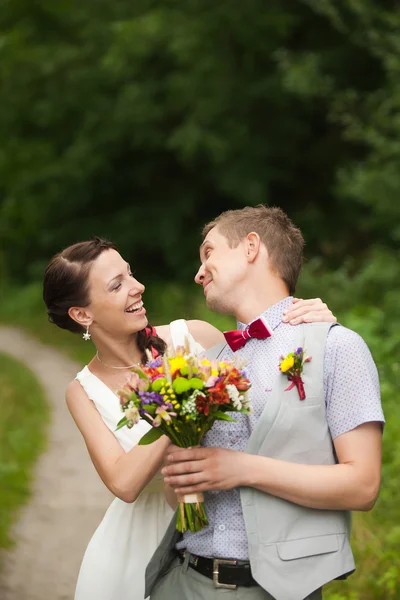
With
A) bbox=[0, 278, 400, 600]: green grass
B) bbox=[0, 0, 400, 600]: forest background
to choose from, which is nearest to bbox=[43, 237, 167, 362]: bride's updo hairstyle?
bbox=[0, 278, 400, 600]: green grass

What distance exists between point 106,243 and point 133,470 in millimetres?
1153

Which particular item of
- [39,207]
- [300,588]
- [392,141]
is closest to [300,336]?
[300,588]

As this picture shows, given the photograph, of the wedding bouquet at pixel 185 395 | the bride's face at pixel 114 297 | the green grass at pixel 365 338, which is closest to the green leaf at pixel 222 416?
the wedding bouquet at pixel 185 395

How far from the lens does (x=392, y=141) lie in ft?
40.2

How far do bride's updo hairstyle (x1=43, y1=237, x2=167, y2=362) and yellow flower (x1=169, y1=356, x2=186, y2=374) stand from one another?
4.01 feet

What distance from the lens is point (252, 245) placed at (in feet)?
9.57

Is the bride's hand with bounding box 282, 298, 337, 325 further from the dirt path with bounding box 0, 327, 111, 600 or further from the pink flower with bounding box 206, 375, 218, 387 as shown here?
the dirt path with bounding box 0, 327, 111, 600

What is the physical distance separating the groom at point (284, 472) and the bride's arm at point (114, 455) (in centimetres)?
22

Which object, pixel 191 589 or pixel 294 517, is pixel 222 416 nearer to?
pixel 294 517

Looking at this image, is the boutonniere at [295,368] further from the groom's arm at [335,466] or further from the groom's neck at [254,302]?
the groom's neck at [254,302]

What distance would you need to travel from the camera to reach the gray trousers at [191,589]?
2650mm

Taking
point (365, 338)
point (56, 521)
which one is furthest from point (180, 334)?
point (365, 338)

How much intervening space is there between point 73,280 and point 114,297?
0.21 m

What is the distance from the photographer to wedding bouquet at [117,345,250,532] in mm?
2480
